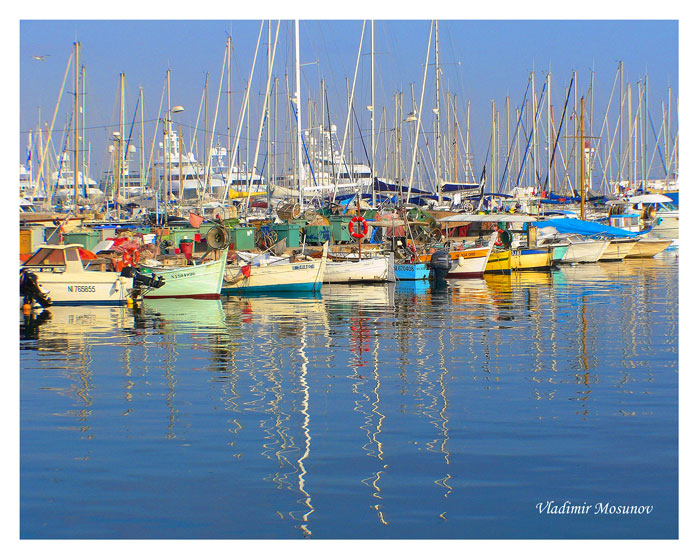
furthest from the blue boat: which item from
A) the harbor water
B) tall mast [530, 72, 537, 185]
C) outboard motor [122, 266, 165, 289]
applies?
tall mast [530, 72, 537, 185]

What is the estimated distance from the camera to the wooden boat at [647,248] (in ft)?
194

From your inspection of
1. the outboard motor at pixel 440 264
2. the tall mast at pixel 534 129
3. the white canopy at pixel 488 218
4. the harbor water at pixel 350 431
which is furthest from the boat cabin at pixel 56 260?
the tall mast at pixel 534 129

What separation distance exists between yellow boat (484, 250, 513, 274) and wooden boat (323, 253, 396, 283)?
9.46 meters

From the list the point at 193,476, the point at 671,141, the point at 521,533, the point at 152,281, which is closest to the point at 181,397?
the point at 193,476

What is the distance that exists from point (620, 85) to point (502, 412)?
76.8m

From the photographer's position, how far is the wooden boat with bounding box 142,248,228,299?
3428 centimetres

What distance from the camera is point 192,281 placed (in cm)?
3434

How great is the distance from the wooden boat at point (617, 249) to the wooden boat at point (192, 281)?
29.3m

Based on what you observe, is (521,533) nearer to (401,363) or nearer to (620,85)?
(401,363)

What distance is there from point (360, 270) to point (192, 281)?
9.09 m

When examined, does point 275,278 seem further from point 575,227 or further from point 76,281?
point 575,227

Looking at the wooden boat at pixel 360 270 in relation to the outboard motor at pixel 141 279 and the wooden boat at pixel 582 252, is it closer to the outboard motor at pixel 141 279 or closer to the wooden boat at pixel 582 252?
the outboard motor at pixel 141 279

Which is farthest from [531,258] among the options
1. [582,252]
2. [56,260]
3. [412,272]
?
[56,260]

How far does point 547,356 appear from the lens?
65.3ft
